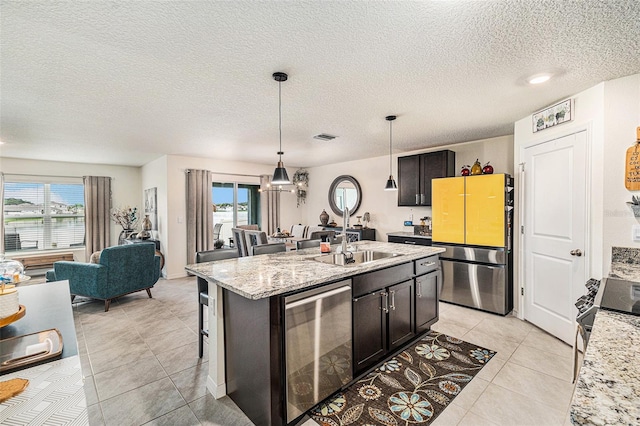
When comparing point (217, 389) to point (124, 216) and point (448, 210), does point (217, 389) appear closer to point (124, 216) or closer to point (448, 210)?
point (448, 210)

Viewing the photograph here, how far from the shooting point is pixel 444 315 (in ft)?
12.3

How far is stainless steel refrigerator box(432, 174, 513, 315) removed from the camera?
365cm

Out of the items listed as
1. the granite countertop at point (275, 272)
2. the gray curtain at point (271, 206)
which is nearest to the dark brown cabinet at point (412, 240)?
the granite countertop at point (275, 272)

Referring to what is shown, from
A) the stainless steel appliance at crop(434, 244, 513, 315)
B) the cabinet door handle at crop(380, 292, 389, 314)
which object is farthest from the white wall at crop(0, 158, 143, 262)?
the stainless steel appliance at crop(434, 244, 513, 315)

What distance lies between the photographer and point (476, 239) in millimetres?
→ 3875

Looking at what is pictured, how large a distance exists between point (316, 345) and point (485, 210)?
2980 mm

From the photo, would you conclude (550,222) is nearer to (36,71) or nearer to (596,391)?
(596,391)

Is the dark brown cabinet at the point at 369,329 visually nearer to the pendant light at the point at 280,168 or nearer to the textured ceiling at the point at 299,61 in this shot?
the pendant light at the point at 280,168

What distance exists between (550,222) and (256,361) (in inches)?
129

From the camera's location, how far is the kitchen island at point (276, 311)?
1728 millimetres

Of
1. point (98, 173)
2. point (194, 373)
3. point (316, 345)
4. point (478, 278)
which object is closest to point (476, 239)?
point (478, 278)

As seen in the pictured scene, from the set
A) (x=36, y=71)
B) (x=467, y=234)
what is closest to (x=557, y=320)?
(x=467, y=234)

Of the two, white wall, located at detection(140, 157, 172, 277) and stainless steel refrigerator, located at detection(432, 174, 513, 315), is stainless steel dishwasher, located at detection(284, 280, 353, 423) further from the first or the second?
white wall, located at detection(140, 157, 172, 277)

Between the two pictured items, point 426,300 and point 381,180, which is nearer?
point 426,300
